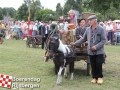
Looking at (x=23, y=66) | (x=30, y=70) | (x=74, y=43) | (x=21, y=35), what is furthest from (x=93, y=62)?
(x=21, y=35)

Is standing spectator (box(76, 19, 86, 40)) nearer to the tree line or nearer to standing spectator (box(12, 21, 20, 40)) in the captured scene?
the tree line

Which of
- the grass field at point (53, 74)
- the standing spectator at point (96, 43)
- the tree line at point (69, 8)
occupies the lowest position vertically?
the grass field at point (53, 74)

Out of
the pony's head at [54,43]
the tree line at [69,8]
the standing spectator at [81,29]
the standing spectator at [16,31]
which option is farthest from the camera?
the standing spectator at [16,31]

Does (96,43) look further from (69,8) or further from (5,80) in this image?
(69,8)

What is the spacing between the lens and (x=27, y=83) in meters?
9.81

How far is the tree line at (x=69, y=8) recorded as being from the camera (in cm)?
1290

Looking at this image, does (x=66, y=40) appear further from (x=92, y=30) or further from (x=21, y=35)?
(x=21, y=35)

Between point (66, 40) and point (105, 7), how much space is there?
2461 mm

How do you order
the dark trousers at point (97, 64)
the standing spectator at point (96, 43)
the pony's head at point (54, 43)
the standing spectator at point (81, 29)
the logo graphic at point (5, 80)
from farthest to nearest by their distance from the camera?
1. the standing spectator at point (81, 29)
2. the dark trousers at point (97, 64)
3. the standing spectator at point (96, 43)
4. the pony's head at point (54, 43)
5. the logo graphic at point (5, 80)

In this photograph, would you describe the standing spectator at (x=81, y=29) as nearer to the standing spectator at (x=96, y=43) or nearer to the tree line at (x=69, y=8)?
the tree line at (x=69, y=8)

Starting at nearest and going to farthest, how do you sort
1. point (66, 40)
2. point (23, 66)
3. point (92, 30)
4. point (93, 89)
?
point (93, 89)
point (92, 30)
point (66, 40)
point (23, 66)

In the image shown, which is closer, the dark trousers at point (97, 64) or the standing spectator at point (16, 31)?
the dark trousers at point (97, 64)

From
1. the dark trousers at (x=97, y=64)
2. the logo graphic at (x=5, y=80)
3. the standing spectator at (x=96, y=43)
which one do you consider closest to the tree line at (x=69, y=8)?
the standing spectator at (x=96, y=43)

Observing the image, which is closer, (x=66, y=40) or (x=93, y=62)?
(x=93, y=62)
